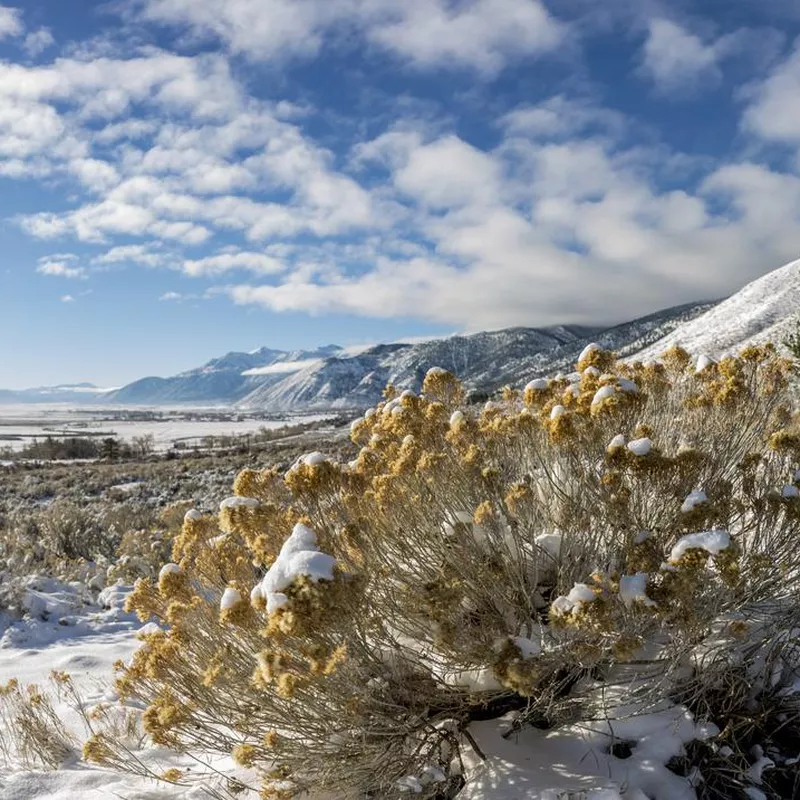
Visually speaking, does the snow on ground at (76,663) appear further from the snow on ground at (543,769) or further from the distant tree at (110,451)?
the distant tree at (110,451)

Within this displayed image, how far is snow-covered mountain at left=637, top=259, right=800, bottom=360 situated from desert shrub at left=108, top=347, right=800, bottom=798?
43.0 meters

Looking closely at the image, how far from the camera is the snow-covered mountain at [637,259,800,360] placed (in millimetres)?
46125

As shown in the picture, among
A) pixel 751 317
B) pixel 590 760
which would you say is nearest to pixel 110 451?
pixel 590 760

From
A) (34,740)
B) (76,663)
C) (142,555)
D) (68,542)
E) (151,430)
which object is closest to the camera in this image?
(34,740)

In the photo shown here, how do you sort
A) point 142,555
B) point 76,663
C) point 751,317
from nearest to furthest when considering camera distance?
point 76,663
point 142,555
point 751,317

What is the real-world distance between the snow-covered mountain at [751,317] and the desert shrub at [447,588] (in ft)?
141

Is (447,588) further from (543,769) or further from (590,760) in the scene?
(590,760)

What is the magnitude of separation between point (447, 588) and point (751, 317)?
60043 millimetres

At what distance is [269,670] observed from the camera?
231 centimetres

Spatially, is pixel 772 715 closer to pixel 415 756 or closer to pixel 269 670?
pixel 415 756

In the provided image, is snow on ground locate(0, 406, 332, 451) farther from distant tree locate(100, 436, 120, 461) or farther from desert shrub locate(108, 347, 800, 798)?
desert shrub locate(108, 347, 800, 798)

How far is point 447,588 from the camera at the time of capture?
2.82 meters

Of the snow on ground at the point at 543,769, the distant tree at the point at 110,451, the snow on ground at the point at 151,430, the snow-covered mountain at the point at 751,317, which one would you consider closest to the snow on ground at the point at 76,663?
the snow on ground at the point at 543,769

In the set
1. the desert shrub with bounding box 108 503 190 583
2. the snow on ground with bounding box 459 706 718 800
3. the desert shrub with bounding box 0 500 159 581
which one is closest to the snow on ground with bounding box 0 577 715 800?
the snow on ground with bounding box 459 706 718 800
